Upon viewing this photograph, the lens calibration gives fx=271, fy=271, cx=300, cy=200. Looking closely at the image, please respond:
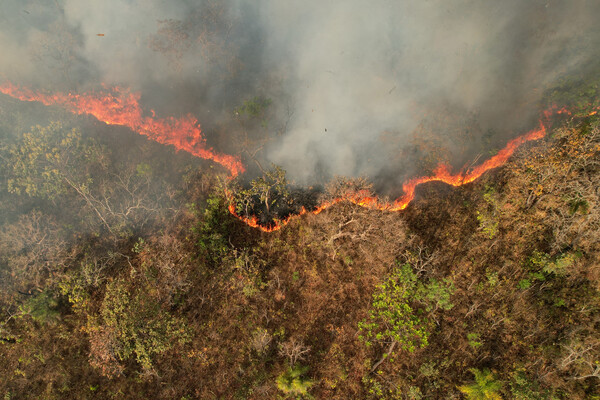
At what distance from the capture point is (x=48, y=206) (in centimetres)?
2705

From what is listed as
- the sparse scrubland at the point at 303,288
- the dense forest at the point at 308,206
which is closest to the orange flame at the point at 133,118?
the dense forest at the point at 308,206

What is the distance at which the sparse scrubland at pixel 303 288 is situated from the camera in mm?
21188

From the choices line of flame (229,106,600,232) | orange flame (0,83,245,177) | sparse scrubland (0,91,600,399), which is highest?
orange flame (0,83,245,177)

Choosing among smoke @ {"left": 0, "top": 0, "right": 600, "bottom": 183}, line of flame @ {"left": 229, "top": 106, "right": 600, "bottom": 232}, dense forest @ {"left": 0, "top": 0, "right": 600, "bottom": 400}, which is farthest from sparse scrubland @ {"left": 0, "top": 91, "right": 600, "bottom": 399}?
smoke @ {"left": 0, "top": 0, "right": 600, "bottom": 183}

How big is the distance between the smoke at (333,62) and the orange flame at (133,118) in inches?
64.5

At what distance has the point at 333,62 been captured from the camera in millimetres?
34438

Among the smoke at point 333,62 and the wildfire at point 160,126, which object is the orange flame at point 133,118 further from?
the smoke at point 333,62

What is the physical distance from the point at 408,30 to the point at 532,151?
2100 cm

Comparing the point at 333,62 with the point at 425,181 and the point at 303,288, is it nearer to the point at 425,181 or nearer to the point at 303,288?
the point at 425,181

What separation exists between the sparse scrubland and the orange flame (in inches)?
217

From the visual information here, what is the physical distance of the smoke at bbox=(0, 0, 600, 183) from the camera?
29766mm

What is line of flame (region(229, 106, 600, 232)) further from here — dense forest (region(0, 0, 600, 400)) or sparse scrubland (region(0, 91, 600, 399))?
sparse scrubland (region(0, 91, 600, 399))

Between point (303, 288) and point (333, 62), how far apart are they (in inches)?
1086

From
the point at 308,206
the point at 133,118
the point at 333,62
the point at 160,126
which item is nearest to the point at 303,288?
the point at 308,206
